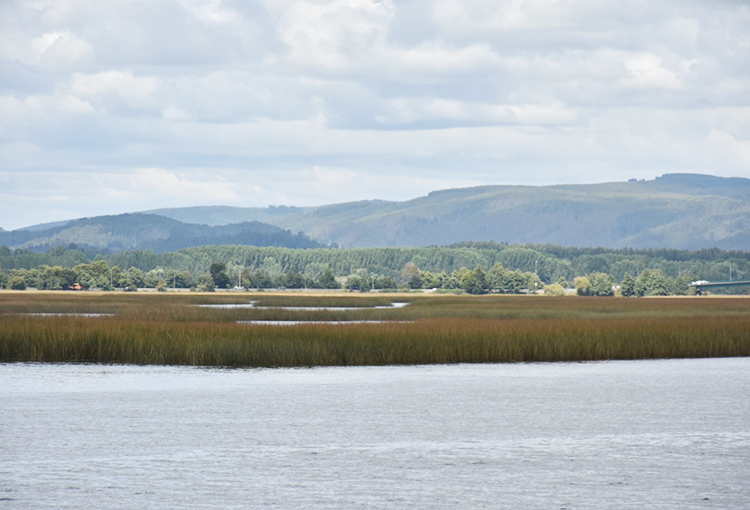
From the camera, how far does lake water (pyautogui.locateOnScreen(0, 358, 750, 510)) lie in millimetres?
18000

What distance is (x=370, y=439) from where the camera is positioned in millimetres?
23828

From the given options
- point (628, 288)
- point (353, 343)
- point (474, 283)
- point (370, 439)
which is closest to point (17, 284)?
point (474, 283)

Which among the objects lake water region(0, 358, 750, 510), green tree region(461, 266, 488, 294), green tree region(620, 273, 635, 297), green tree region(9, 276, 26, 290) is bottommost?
lake water region(0, 358, 750, 510)

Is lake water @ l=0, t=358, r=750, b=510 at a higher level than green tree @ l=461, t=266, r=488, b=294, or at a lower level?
lower

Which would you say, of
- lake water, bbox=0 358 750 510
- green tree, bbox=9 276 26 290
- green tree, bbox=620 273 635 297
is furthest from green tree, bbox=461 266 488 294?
lake water, bbox=0 358 750 510

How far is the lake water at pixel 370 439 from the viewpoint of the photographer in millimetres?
18000

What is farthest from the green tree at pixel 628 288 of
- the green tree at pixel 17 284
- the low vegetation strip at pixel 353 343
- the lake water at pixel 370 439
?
the lake water at pixel 370 439

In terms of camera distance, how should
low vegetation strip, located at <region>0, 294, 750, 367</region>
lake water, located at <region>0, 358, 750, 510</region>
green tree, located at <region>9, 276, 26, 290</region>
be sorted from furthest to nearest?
green tree, located at <region>9, 276, 26, 290</region>
low vegetation strip, located at <region>0, 294, 750, 367</region>
lake water, located at <region>0, 358, 750, 510</region>

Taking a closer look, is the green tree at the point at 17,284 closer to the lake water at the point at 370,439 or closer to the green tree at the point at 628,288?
the green tree at the point at 628,288

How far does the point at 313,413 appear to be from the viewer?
27.7 metres

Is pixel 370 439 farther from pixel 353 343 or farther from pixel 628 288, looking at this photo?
pixel 628 288

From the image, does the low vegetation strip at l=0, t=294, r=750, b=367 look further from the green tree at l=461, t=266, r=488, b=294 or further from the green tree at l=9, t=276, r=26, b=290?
the green tree at l=461, t=266, r=488, b=294

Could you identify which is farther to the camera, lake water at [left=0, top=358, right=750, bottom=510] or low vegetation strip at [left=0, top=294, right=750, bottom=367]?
low vegetation strip at [left=0, top=294, right=750, bottom=367]

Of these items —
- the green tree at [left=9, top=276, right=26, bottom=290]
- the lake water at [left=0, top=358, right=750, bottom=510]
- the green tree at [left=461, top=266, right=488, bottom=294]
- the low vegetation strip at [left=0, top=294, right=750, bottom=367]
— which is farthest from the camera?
the green tree at [left=461, top=266, right=488, bottom=294]
